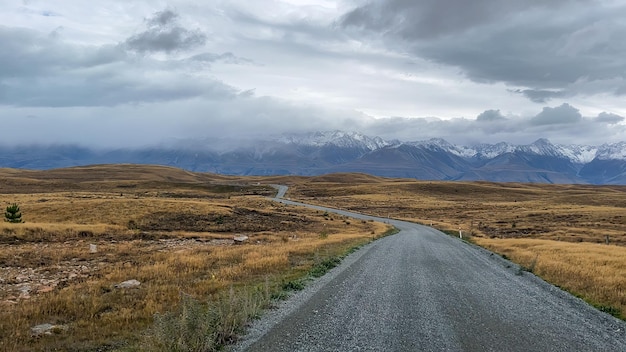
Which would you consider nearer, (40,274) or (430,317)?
(430,317)

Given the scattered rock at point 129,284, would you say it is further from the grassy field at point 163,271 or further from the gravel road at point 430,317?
the gravel road at point 430,317

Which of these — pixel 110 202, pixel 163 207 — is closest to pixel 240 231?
pixel 163 207

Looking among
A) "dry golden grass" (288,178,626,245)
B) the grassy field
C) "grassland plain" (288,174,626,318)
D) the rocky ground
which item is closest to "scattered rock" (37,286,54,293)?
the rocky ground

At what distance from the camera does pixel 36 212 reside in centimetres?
4641

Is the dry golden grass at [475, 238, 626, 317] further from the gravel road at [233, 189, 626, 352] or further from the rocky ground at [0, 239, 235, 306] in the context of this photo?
the rocky ground at [0, 239, 235, 306]

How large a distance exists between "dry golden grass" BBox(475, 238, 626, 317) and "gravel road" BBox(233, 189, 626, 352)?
3.46ft

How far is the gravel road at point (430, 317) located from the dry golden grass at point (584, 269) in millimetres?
1054

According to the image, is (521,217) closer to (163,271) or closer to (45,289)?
(163,271)

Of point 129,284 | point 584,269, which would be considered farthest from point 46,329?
point 584,269

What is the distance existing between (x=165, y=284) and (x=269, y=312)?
581cm

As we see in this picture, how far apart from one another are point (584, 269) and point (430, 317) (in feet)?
45.0

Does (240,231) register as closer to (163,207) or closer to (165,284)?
(163,207)

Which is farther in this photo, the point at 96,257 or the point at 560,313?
the point at 96,257

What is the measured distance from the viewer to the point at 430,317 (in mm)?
11773
